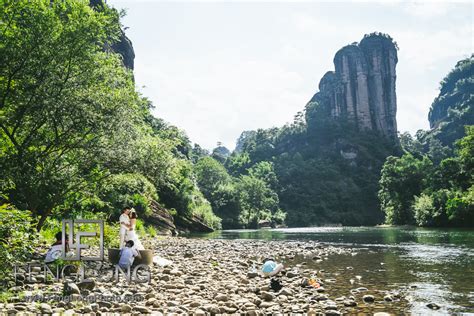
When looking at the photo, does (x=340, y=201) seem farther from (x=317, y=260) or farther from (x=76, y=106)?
(x=76, y=106)

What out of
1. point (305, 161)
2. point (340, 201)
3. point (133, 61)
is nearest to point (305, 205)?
point (340, 201)

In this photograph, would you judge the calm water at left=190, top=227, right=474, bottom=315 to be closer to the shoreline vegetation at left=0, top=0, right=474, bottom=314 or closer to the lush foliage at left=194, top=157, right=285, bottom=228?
the shoreline vegetation at left=0, top=0, right=474, bottom=314

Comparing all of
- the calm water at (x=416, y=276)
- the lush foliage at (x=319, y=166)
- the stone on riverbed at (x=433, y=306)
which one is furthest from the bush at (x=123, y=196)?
the lush foliage at (x=319, y=166)

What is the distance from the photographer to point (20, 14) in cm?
1200

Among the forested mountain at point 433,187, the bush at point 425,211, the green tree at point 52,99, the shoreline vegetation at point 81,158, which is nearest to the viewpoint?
the shoreline vegetation at point 81,158

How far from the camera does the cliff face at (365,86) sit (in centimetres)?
15912

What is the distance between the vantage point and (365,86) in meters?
161

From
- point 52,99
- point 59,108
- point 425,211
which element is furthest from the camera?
point 425,211

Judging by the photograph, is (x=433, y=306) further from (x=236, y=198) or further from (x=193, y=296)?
(x=236, y=198)

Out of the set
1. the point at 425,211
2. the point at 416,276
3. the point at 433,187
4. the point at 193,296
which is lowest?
the point at 416,276

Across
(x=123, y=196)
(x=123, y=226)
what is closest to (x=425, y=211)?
(x=123, y=196)

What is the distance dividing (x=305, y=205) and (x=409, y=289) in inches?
4233

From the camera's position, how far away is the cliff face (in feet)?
522

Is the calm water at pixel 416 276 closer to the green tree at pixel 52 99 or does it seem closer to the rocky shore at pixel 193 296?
the rocky shore at pixel 193 296
